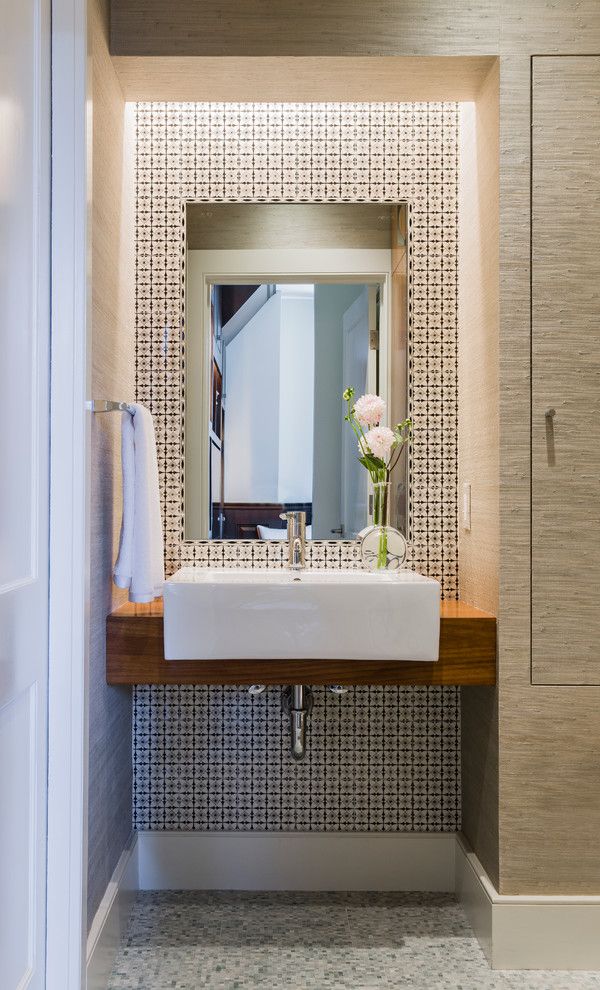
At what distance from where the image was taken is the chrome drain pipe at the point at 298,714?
2.21 metres

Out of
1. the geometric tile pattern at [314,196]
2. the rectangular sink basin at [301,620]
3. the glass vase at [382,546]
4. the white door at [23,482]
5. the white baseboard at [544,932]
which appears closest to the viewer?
the white door at [23,482]

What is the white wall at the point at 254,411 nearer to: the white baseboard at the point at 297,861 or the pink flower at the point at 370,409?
the pink flower at the point at 370,409

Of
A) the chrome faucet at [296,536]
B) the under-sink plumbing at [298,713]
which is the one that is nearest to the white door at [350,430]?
the chrome faucet at [296,536]

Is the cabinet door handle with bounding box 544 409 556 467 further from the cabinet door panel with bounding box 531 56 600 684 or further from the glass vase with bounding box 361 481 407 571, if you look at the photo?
the glass vase with bounding box 361 481 407 571

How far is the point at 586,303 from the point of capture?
198 cm

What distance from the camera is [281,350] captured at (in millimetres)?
2443

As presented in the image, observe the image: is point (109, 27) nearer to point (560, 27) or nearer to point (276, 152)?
point (276, 152)

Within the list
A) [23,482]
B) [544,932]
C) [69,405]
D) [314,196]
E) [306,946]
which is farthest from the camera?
[314,196]

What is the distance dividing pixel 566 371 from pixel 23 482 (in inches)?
49.0

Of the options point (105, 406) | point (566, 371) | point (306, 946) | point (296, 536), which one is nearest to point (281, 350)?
point (296, 536)

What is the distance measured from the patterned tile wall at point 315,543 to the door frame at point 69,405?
0.69 metres

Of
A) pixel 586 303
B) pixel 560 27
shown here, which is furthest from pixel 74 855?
pixel 560 27

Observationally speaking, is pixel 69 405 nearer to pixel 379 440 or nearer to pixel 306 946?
pixel 379 440

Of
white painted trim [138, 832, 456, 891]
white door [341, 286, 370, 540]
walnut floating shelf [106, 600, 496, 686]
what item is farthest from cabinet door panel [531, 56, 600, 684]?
white painted trim [138, 832, 456, 891]
